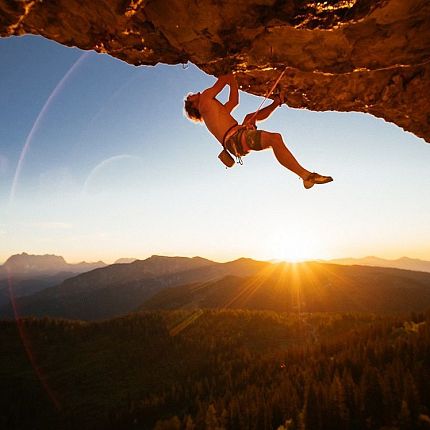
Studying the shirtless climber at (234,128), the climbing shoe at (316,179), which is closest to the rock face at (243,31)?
the shirtless climber at (234,128)

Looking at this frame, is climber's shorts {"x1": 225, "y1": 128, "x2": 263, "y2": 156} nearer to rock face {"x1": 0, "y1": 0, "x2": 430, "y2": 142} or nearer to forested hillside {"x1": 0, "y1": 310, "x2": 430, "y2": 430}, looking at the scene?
rock face {"x1": 0, "y1": 0, "x2": 430, "y2": 142}

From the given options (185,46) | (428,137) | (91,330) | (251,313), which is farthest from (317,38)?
(91,330)

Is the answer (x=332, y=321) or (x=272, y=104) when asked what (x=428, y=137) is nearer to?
(x=272, y=104)

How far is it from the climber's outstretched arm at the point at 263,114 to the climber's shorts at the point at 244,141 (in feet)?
1.23

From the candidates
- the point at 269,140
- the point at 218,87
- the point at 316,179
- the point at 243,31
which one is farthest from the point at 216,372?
the point at 243,31

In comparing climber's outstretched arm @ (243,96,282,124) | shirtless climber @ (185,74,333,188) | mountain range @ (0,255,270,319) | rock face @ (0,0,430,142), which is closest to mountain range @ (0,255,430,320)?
mountain range @ (0,255,270,319)

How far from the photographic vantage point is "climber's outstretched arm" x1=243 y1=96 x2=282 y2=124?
5336mm

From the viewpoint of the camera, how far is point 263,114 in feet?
19.5

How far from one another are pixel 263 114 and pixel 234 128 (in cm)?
103

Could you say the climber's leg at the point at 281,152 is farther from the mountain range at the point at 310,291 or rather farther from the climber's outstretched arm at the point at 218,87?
the mountain range at the point at 310,291

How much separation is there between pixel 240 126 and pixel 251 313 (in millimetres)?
12690

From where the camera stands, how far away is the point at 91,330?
47.9ft

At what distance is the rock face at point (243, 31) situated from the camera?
423 cm

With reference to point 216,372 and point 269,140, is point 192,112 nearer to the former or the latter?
point 269,140
